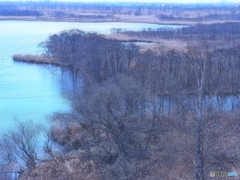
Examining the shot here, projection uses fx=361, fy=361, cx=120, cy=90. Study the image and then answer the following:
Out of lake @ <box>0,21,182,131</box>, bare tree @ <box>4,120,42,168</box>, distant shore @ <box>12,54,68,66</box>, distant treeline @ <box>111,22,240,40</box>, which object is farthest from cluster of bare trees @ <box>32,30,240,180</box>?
distant treeline @ <box>111,22,240,40</box>

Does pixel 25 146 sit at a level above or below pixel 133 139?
below

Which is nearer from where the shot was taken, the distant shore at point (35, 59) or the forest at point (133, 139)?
the forest at point (133, 139)

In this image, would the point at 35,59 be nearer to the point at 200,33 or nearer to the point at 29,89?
the point at 29,89

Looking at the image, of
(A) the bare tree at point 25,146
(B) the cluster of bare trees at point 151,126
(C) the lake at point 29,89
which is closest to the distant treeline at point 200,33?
(C) the lake at point 29,89

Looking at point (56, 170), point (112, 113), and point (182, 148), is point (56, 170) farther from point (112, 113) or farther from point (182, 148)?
point (182, 148)

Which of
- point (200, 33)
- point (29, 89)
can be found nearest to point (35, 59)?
point (29, 89)

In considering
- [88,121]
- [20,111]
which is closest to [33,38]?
[20,111]

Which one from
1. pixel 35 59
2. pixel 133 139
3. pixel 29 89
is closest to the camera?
pixel 133 139

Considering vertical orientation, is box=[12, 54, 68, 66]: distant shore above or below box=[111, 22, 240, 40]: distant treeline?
below

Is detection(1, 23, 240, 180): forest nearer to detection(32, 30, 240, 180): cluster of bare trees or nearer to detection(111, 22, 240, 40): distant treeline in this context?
detection(32, 30, 240, 180): cluster of bare trees

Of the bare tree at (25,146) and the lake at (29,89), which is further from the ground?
the bare tree at (25,146)

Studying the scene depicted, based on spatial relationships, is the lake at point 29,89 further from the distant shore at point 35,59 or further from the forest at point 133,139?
the forest at point 133,139
